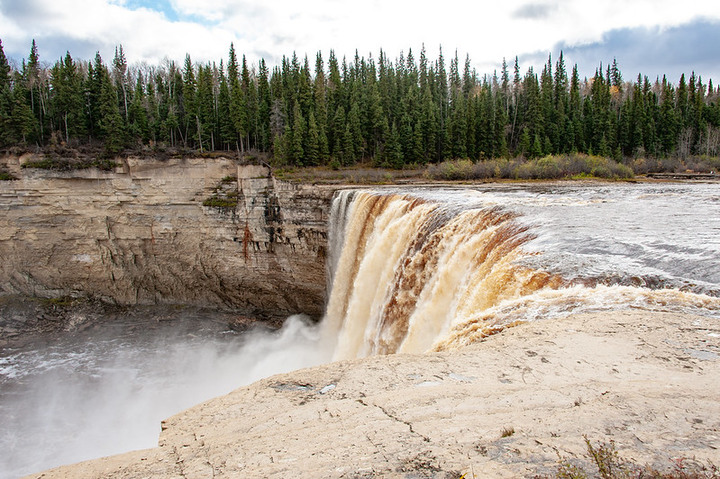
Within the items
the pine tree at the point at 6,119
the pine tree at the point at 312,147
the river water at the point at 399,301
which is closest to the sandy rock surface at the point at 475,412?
the river water at the point at 399,301

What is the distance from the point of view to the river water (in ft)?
22.8

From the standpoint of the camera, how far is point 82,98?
42.1 metres

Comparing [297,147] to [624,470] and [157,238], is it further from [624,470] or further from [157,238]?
[624,470]

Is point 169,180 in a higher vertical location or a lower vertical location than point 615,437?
higher

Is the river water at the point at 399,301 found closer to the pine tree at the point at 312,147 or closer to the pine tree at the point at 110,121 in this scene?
the pine tree at the point at 110,121

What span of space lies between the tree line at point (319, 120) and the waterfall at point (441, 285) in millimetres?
24120

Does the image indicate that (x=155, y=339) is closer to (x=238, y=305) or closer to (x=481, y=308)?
(x=238, y=305)

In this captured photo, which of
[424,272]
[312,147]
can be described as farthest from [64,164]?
[424,272]

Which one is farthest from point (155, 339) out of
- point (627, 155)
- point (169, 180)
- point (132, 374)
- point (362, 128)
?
point (627, 155)

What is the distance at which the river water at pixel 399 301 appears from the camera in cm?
694

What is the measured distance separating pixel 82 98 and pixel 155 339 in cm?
2932

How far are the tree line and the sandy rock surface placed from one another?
33.5 m

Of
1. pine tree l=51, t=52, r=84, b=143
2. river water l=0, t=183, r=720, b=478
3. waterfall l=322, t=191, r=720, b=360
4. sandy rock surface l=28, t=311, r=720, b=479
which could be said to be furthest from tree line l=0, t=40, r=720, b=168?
sandy rock surface l=28, t=311, r=720, b=479

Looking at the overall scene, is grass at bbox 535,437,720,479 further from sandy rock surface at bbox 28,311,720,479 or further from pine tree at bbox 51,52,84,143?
pine tree at bbox 51,52,84,143
